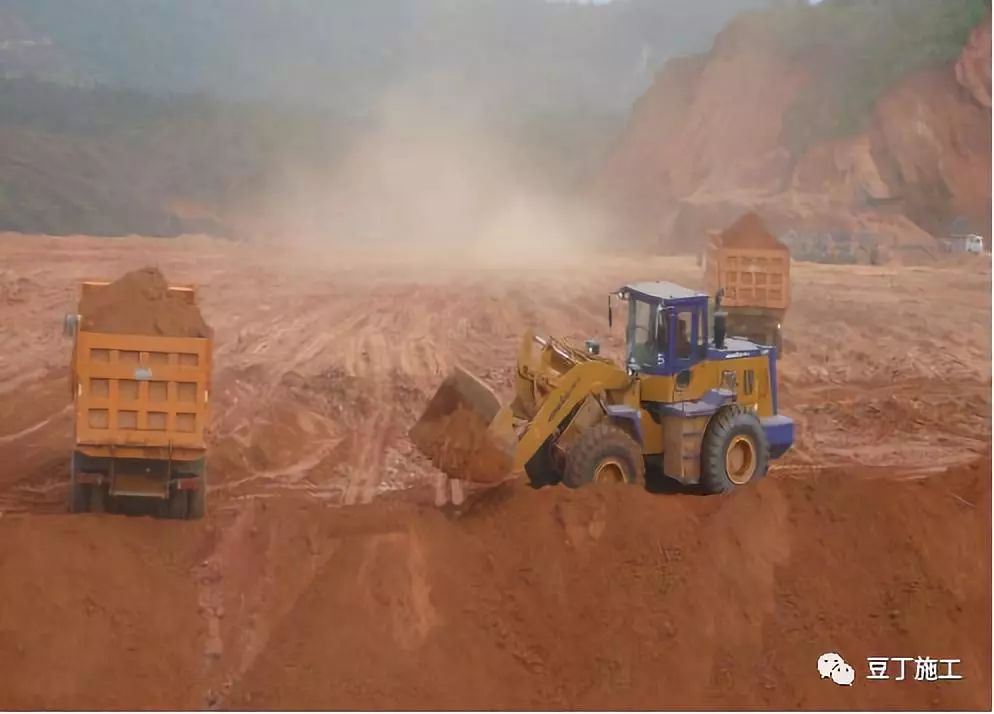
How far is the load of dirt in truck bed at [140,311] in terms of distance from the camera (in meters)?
5.90

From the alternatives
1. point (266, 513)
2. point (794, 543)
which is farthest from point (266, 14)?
point (794, 543)

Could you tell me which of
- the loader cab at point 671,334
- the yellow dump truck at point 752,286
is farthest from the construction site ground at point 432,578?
the yellow dump truck at point 752,286

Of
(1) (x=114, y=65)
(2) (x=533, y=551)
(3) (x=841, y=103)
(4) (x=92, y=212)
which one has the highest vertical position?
(3) (x=841, y=103)

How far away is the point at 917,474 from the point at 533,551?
3.54 metres

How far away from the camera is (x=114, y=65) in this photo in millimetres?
9383

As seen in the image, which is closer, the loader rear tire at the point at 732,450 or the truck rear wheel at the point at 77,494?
the truck rear wheel at the point at 77,494

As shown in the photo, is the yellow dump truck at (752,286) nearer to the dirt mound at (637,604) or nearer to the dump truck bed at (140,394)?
the dirt mound at (637,604)

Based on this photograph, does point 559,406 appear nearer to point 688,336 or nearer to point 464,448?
point 464,448

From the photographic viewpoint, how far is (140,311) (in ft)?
19.6

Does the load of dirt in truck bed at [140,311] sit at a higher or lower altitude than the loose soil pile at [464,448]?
higher

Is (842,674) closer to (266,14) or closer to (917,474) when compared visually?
(917,474)

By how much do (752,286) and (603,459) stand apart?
3145mm

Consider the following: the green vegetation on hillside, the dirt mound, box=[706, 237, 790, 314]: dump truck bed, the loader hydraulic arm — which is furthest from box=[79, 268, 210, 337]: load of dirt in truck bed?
the green vegetation on hillside

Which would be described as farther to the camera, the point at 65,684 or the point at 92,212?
the point at 92,212
